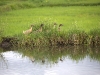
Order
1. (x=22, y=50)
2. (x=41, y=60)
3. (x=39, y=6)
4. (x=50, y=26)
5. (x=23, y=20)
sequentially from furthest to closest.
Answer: (x=39, y=6) → (x=23, y=20) → (x=50, y=26) → (x=22, y=50) → (x=41, y=60)

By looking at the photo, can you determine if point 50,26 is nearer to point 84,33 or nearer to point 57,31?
point 57,31

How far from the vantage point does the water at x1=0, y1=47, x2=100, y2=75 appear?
1232cm

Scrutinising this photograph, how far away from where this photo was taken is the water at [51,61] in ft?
40.4

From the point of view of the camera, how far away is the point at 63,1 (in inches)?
1342

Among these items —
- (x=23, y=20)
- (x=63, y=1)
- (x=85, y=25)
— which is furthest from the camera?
(x=63, y=1)

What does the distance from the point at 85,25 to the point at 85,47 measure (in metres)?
4.13

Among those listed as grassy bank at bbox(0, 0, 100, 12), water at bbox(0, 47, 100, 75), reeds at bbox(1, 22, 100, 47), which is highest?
grassy bank at bbox(0, 0, 100, 12)

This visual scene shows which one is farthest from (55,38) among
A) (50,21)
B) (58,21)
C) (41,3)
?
(41,3)

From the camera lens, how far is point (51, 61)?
13.9 meters

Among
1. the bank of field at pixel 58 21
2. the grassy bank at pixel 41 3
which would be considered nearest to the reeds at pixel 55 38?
the bank of field at pixel 58 21

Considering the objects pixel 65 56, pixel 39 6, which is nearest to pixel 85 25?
pixel 65 56

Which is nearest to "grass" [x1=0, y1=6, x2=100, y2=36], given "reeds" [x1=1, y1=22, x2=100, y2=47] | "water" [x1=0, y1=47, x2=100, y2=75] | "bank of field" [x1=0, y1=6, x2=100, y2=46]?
"bank of field" [x1=0, y1=6, x2=100, y2=46]

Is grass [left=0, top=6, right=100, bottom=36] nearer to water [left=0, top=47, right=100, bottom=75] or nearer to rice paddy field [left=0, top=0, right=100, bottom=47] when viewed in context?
rice paddy field [left=0, top=0, right=100, bottom=47]

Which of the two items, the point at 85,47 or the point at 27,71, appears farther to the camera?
the point at 85,47
